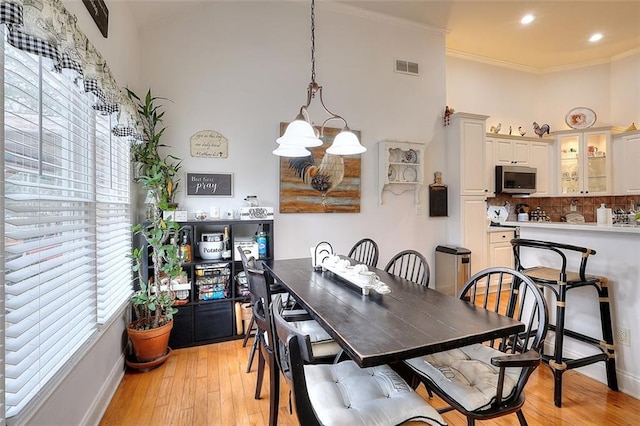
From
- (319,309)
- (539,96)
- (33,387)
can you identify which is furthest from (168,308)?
(539,96)

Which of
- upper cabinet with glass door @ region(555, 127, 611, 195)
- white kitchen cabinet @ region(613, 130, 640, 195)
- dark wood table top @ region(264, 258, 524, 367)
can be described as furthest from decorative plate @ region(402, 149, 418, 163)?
white kitchen cabinet @ region(613, 130, 640, 195)

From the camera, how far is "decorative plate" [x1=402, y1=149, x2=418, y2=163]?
12.7 feet

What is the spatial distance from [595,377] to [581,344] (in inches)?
8.8

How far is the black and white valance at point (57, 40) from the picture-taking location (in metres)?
0.96

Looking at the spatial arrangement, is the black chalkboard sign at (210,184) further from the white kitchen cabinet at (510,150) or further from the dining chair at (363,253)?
the white kitchen cabinet at (510,150)

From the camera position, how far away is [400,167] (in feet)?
12.8

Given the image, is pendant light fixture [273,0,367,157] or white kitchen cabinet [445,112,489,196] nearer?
pendant light fixture [273,0,367,157]

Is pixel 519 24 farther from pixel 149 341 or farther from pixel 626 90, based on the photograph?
pixel 149 341

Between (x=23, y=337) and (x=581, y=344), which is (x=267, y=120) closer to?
(x=23, y=337)

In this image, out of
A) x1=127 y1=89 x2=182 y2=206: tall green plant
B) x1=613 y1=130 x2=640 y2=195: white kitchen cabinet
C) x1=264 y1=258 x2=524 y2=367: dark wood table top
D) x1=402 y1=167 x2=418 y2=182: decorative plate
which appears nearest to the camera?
x1=264 y1=258 x2=524 y2=367: dark wood table top

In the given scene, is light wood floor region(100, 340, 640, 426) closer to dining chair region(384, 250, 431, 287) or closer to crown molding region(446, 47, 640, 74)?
dining chair region(384, 250, 431, 287)

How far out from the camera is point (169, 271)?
250cm

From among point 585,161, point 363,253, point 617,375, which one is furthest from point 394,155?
point 585,161

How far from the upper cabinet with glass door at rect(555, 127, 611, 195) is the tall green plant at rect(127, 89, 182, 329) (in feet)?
18.2
